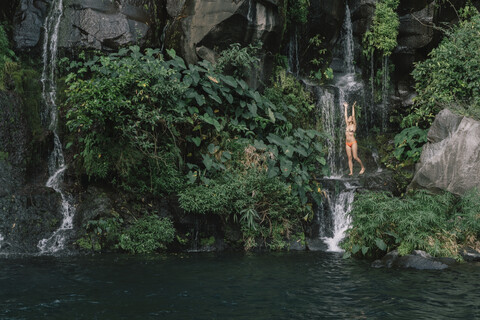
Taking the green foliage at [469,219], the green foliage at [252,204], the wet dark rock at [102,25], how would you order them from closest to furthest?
1. the green foliage at [469,219]
2. the green foliage at [252,204]
3. the wet dark rock at [102,25]

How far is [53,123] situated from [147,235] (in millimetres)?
4272

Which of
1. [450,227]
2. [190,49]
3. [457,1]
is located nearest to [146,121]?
[190,49]

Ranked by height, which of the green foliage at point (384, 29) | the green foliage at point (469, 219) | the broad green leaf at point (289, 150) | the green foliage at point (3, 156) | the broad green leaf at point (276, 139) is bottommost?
the green foliage at point (469, 219)

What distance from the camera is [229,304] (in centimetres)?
616

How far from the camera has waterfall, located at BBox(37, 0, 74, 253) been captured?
10273 millimetres

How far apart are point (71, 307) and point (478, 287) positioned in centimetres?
553

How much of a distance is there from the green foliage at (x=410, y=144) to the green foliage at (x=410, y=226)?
Answer: 139 inches

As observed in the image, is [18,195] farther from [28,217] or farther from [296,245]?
[296,245]

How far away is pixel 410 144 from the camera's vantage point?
552 inches

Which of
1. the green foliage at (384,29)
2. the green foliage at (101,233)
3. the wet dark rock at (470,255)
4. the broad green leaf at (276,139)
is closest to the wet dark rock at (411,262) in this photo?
the wet dark rock at (470,255)

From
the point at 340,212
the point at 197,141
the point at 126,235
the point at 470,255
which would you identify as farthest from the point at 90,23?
the point at 470,255

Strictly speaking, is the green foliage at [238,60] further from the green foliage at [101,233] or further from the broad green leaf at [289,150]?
the green foliage at [101,233]

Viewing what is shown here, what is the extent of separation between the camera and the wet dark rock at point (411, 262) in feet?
27.8

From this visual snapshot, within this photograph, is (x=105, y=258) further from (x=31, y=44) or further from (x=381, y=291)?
(x=31, y=44)
